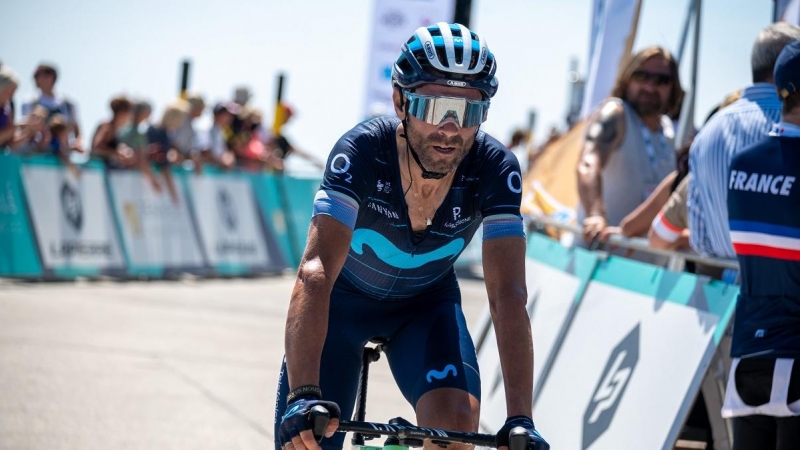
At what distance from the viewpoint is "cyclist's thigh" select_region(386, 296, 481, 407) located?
400 cm

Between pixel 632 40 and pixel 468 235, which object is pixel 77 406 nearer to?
pixel 468 235

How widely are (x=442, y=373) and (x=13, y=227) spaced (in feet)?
33.6

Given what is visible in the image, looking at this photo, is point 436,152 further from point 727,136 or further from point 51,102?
point 51,102

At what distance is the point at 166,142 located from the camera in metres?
15.2

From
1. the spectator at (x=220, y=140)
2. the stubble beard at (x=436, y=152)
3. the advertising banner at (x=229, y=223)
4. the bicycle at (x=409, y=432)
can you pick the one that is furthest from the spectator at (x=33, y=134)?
the bicycle at (x=409, y=432)

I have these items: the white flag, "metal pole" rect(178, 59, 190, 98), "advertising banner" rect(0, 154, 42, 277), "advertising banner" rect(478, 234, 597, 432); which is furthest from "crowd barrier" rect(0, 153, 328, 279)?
"advertising banner" rect(478, 234, 597, 432)

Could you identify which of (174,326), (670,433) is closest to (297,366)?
(670,433)

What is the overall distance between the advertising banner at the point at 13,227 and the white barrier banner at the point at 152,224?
1.40m

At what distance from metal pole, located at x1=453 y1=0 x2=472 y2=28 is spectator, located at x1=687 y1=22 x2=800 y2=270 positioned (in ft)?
19.8

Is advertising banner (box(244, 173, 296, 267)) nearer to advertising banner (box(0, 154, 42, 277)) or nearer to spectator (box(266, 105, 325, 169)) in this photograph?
spectator (box(266, 105, 325, 169))

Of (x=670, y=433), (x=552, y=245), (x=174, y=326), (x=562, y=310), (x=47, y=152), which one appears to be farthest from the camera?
(x=47, y=152)

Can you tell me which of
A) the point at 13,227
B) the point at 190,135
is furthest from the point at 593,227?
the point at 190,135

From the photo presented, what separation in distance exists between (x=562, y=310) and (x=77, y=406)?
339 cm

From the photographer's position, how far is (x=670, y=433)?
4.85 meters
